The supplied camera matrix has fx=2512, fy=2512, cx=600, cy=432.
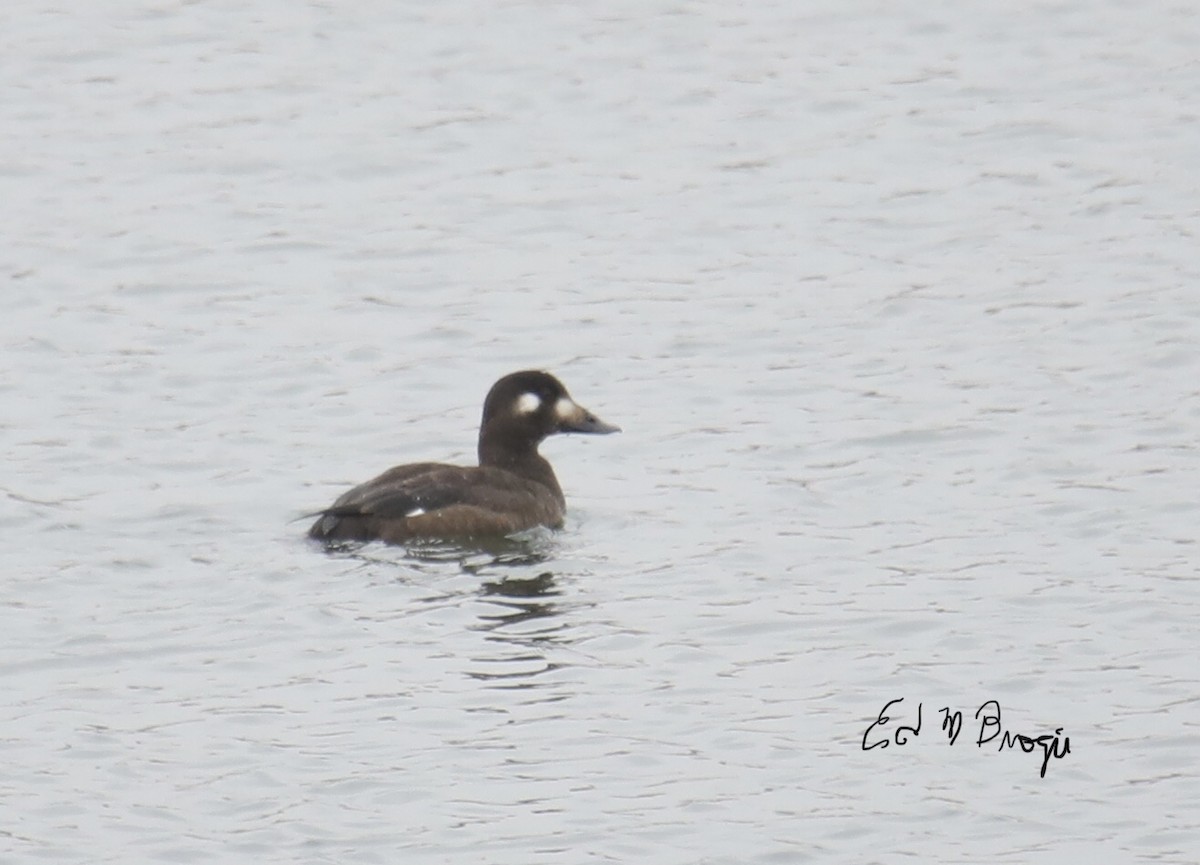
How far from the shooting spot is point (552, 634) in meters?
8.62

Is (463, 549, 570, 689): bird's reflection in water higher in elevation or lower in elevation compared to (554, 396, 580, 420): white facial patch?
lower

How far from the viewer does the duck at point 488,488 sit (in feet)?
31.7

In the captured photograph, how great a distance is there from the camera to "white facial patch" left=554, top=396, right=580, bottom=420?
35.0 feet

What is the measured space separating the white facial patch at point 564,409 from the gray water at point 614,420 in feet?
1.21

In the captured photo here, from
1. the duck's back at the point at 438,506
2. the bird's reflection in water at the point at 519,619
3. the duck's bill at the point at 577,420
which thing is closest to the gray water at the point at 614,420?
the bird's reflection in water at the point at 519,619

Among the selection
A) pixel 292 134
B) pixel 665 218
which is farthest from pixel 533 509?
pixel 292 134

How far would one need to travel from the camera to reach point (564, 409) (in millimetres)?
10688

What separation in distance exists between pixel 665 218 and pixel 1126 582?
6.10m

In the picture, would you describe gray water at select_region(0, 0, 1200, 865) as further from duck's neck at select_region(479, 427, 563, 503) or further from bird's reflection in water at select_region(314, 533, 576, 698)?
duck's neck at select_region(479, 427, 563, 503)
